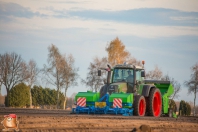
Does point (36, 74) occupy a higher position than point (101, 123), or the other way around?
point (36, 74)

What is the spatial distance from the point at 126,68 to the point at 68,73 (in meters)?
40.7

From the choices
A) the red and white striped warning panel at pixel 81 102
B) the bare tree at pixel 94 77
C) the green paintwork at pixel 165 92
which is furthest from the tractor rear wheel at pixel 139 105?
the bare tree at pixel 94 77

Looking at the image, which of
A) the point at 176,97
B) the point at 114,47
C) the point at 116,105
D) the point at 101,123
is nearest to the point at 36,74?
the point at 114,47

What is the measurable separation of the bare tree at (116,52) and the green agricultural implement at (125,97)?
35870 millimetres

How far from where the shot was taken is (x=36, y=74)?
7200 centimetres

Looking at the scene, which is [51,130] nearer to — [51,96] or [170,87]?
[170,87]

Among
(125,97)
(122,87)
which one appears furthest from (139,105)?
(125,97)

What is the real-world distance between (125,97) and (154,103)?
15.4 feet

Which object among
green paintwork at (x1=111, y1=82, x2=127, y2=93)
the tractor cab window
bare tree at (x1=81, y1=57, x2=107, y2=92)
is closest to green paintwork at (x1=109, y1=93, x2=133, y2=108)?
green paintwork at (x1=111, y1=82, x2=127, y2=93)

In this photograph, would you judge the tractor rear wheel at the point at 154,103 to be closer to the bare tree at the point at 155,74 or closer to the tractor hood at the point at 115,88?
the tractor hood at the point at 115,88

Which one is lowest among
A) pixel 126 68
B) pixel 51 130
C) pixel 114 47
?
pixel 51 130

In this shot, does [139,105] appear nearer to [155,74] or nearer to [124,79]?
[124,79]

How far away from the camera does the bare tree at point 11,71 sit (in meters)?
65.6

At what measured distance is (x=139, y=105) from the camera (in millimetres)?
29094
